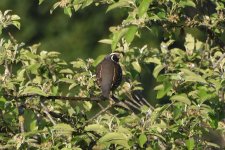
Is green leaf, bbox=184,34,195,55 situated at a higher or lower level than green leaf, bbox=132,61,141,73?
higher

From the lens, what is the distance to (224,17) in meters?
7.53

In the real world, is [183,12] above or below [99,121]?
above

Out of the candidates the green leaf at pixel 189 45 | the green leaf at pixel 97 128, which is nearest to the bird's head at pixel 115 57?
the green leaf at pixel 189 45

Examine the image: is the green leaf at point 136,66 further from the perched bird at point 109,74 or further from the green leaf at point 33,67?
the green leaf at point 33,67

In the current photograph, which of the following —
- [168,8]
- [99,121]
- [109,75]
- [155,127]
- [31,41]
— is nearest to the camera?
[155,127]

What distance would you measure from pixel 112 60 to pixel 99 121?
1.22m

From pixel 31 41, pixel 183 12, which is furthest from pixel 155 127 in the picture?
pixel 31 41

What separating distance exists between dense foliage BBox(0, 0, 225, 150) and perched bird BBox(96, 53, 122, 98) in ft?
0.25

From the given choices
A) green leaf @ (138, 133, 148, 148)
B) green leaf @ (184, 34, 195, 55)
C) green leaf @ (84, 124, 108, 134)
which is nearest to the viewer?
green leaf @ (138, 133, 148, 148)

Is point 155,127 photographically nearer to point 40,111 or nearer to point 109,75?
point 40,111

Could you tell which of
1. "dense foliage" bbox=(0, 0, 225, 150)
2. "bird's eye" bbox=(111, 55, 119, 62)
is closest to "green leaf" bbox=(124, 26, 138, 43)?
"dense foliage" bbox=(0, 0, 225, 150)

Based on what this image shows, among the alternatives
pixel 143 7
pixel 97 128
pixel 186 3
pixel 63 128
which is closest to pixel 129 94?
pixel 186 3

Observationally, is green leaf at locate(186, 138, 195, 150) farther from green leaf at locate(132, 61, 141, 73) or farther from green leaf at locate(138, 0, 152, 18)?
green leaf at locate(132, 61, 141, 73)

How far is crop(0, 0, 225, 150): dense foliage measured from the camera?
6.08 m
